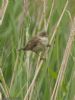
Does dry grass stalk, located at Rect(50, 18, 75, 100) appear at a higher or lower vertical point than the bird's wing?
lower

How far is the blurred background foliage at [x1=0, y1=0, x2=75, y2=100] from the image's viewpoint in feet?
6.12

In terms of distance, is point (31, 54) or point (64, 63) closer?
point (64, 63)

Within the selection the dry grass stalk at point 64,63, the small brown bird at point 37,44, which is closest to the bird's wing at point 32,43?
the small brown bird at point 37,44

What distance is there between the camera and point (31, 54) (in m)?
1.98

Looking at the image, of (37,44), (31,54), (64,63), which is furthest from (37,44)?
(31,54)

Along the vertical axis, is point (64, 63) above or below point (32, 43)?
below

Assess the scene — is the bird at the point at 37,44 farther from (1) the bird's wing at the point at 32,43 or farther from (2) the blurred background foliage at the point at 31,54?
(2) the blurred background foliage at the point at 31,54

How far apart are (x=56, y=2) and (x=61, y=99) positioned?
48cm

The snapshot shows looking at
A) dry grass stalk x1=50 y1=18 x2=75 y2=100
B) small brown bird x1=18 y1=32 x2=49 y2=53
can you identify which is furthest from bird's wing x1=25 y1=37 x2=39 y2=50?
dry grass stalk x1=50 y1=18 x2=75 y2=100

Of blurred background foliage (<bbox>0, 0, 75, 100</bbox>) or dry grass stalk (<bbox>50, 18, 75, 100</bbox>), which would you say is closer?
dry grass stalk (<bbox>50, 18, 75, 100</bbox>)

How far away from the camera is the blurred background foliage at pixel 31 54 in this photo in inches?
73.4

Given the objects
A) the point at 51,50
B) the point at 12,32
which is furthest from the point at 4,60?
the point at 51,50

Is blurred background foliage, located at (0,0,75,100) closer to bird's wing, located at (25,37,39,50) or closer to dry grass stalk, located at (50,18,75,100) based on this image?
dry grass stalk, located at (50,18,75,100)

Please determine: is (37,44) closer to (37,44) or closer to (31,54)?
(37,44)
